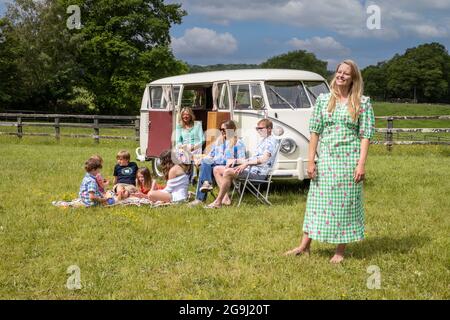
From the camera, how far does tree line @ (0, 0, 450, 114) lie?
4166 centimetres

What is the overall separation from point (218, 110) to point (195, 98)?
2143 millimetres

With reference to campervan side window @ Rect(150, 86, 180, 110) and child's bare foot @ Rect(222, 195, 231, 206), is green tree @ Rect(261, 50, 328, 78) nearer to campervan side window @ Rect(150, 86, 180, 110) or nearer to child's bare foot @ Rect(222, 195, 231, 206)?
campervan side window @ Rect(150, 86, 180, 110)

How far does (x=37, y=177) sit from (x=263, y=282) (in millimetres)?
8528

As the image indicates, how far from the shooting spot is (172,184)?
31.3 ft

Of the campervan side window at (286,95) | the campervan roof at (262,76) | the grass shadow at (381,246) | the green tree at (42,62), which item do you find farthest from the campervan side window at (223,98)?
the green tree at (42,62)

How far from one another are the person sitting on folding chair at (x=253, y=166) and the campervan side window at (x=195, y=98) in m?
3.99

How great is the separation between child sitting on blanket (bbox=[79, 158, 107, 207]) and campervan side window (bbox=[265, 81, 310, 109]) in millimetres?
3481

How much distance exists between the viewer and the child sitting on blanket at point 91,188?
29.2 ft

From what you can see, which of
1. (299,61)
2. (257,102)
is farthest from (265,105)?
(299,61)

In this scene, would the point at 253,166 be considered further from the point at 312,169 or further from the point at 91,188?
the point at 312,169

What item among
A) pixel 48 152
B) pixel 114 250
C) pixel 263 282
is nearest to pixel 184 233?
pixel 114 250

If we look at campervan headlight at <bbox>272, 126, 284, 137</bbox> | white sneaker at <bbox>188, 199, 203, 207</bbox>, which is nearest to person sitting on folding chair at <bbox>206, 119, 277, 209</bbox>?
white sneaker at <bbox>188, 199, 203, 207</bbox>

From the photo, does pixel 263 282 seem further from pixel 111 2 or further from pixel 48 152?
pixel 111 2

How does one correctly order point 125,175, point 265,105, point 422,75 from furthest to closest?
1. point 422,75
2. point 265,105
3. point 125,175
